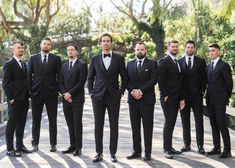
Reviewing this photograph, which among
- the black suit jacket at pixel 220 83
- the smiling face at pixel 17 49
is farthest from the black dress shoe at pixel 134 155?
the smiling face at pixel 17 49

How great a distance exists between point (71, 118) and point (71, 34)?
34696mm

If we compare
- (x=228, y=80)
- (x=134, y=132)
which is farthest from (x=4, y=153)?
(x=228, y=80)

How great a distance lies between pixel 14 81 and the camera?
4863 mm

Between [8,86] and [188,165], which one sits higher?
[8,86]

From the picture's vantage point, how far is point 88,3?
1455 inches

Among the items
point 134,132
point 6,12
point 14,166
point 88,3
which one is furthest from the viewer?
point 88,3

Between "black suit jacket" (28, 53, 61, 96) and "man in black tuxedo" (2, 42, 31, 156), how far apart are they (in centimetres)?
11

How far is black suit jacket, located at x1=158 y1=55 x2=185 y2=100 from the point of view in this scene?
4.75m

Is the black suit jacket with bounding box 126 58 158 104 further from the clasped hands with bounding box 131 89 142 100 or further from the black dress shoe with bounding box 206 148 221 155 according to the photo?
the black dress shoe with bounding box 206 148 221 155

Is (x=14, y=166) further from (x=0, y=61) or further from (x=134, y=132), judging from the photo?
(x=0, y=61)

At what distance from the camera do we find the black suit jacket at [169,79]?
187 inches

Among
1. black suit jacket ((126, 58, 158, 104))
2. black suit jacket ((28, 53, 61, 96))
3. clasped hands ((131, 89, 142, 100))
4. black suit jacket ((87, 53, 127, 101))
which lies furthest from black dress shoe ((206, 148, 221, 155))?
black suit jacket ((28, 53, 61, 96))

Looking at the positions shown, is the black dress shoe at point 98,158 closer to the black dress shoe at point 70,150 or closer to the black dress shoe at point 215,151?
the black dress shoe at point 70,150

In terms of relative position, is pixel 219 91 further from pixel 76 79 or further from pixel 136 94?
pixel 76 79
